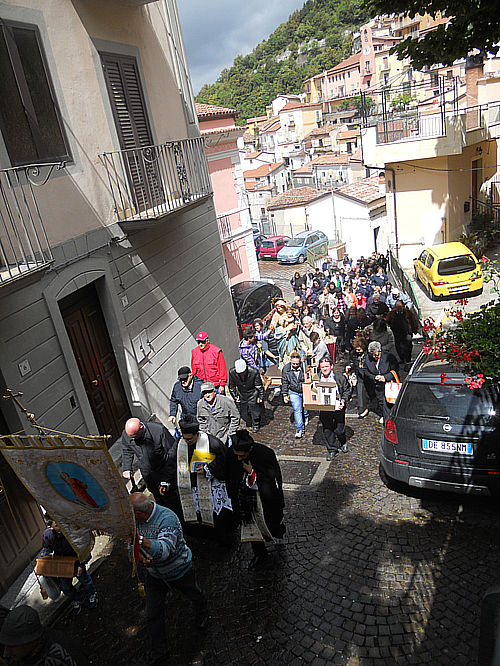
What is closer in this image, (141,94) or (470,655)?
(470,655)

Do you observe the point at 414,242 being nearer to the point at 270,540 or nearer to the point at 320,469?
the point at 320,469

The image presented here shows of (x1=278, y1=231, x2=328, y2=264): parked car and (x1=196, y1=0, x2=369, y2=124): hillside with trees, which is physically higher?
(x1=196, y1=0, x2=369, y2=124): hillside with trees

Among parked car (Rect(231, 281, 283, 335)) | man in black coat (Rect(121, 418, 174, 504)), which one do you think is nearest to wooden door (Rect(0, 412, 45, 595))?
man in black coat (Rect(121, 418, 174, 504))

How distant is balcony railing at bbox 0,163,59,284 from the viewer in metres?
5.52

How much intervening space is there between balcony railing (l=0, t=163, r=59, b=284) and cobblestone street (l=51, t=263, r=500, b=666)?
3528 millimetres

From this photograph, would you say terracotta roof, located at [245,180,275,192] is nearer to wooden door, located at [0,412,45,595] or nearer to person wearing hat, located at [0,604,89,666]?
wooden door, located at [0,412,45,595]

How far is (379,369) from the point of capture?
7.73 m

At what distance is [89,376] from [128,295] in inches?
61.3

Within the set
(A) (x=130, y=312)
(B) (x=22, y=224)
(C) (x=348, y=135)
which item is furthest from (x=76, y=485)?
(C) (x=348, y=135)

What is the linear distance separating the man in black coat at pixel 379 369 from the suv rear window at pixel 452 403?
4.85 ft

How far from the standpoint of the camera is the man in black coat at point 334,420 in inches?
279

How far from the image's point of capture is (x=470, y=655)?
153 inches

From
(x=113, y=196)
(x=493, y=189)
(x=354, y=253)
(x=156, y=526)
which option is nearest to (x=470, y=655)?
(x=156, y=526)

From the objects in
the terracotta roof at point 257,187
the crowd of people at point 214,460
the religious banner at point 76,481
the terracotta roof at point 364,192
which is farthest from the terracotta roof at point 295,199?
the religious banner at point 76,481
